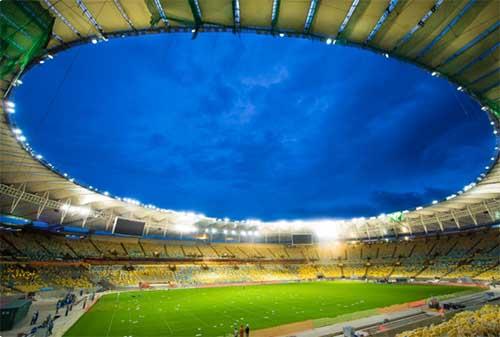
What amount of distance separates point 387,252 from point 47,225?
2783 inches

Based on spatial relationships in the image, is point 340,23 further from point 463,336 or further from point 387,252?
point 387,252

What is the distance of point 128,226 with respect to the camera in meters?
47.8

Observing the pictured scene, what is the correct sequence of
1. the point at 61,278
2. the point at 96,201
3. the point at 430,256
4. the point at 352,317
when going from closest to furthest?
the point at 352,317, the point at 61,278, the point at 96,201, the point at 430,256

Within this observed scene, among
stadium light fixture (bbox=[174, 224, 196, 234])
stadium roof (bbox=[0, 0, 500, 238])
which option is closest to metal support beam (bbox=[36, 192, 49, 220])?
stadium roof (bbox=[0, 0, 500, 238])

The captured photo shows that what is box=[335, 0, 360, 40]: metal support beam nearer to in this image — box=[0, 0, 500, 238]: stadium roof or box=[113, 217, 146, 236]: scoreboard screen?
box=[0, 0, 500, 238]: stadium roof

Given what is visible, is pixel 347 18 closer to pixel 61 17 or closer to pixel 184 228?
pixel 61 17

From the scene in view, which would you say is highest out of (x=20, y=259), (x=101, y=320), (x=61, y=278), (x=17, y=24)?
(x=17, y=24)

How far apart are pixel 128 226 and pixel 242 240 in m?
29.9

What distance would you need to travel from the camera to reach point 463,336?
9617 mm

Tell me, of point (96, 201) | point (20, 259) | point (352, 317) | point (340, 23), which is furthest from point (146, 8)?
point (20, 259)

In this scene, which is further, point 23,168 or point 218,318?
point 23,168

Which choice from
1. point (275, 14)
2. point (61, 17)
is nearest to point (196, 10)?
point (275, 14)

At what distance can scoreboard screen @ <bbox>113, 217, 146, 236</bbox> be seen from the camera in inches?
1843

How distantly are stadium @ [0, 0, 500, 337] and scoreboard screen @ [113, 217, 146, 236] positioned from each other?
0.68ft
